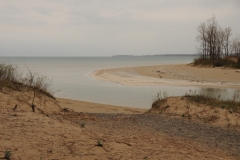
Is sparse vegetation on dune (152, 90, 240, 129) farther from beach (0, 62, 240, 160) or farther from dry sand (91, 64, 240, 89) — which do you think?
dry sand (91, 64, 240, 89)

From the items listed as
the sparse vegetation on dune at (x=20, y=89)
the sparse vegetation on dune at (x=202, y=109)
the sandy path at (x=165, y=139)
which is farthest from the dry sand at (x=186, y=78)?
the sandy path at (x=165, y=139)

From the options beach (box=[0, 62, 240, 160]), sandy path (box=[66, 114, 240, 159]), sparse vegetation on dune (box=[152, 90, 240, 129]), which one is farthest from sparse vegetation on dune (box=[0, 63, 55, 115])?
sparse vegetation on dune (box=[152, 90, 240, 129])

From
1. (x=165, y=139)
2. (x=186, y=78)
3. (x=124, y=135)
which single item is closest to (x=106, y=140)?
(x=124, y=135)

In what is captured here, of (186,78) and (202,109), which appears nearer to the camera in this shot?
(202,109)

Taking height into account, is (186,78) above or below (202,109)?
above

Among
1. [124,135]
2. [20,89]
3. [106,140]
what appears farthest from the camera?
[20,89]

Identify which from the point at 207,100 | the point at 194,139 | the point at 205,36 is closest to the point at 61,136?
the point at 194,139

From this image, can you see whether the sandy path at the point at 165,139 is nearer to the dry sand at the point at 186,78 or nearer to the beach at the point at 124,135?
the beach at the point at 124,135

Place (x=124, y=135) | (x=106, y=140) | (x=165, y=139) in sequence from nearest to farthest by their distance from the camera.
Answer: (x=106, y=140) → (x=165, y=139) → (x=124, y=135)

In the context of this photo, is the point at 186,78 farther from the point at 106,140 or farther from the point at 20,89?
the point at 106,140

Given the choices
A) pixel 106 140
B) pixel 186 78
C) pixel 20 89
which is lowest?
pixel 106 140

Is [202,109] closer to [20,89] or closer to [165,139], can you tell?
[165,139]

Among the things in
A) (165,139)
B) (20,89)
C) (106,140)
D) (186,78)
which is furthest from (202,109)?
(186,78)

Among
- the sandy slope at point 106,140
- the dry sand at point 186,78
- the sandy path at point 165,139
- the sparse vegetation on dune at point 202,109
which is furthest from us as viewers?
the dry sand at point 186,78
